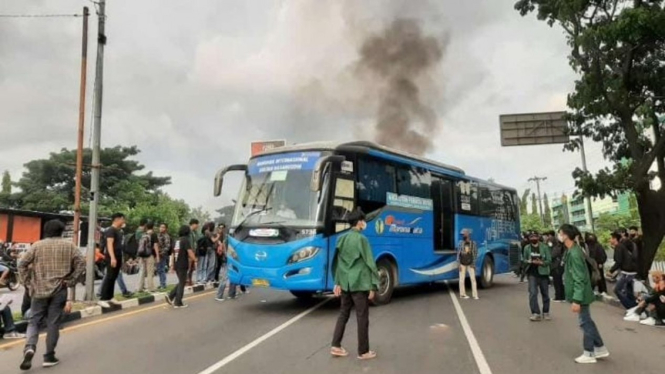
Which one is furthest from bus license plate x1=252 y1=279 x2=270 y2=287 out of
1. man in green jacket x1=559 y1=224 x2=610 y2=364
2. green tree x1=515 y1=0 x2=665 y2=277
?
green tree x1=515 y1=0 x2=665 y2=277

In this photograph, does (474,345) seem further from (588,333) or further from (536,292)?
(536,292)

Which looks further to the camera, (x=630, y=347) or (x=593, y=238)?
(x=593, y=238)

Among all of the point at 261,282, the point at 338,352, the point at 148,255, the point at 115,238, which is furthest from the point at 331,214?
the point at 148,255

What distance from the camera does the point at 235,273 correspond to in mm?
9430

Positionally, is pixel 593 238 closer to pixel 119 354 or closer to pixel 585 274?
pixel 585 274

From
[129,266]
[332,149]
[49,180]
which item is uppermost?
[49,180]

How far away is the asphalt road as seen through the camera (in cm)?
566

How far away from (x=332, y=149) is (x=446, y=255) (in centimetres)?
515

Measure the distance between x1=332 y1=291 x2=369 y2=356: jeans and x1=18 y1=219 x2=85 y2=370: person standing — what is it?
332 centimetres

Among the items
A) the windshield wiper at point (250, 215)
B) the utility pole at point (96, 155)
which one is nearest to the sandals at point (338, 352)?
the windshield wiper at point (250, 215)

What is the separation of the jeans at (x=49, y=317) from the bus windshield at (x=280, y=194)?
12.5 ft

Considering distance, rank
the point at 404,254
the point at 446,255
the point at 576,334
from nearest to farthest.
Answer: the point at 576,334
the point at 404,254
the point at 446,255

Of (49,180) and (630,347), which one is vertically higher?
(49,180)

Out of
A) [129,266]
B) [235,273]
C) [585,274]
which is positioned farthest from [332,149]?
[129,266]
